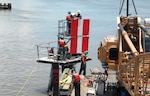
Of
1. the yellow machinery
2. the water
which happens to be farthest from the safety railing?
the water

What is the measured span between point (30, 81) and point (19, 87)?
2.06 m

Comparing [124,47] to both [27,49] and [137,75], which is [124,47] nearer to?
[137,75]

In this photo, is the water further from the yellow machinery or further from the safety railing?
the safety railing

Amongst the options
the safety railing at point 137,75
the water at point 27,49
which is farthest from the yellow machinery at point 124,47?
the water at point 27,49

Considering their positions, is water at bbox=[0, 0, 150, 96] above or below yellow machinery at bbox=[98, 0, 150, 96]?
below

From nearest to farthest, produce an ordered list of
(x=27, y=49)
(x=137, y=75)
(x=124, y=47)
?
(x=137, y=75)
(x=124, y=47)
(x=27, y=49)

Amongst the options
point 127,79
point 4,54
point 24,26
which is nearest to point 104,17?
point 24,26

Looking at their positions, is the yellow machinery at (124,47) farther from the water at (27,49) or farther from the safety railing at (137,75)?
the water at (27,49)

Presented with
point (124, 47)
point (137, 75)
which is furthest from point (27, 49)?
point (137, 75)

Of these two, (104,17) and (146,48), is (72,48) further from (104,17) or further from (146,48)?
(104,17)

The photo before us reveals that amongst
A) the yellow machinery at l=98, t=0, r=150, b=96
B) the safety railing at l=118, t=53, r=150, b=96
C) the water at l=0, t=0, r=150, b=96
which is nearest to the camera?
the safety railing at l=118, t=53, r=150, b=96

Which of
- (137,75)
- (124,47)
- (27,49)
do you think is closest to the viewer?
(137,75)

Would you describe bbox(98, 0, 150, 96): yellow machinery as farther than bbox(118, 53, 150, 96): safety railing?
Yes

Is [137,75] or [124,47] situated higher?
[124,47]
